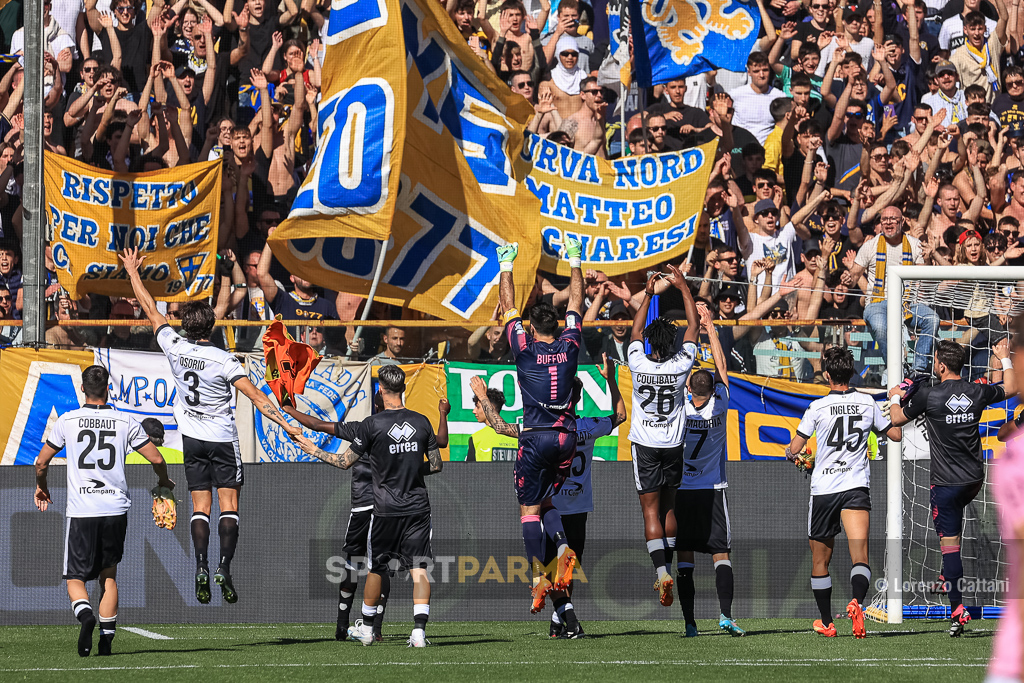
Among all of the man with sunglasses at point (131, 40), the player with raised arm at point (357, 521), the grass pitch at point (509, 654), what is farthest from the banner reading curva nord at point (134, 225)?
the player with raised arm at point (357, 521)

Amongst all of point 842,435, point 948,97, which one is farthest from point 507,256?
point 948,97

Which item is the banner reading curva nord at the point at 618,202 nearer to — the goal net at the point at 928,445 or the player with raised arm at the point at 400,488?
the goal net at the point at 928,445

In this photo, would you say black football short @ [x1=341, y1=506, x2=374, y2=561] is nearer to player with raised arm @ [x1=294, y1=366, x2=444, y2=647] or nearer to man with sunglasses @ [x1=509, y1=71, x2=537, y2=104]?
player with raised arm @ [x1=294, y1=366, x2=444, y2=647]

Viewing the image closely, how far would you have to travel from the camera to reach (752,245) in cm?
1382

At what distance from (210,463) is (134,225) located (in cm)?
451

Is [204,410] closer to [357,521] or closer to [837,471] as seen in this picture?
[357,521]

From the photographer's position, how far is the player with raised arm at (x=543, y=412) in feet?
28.7

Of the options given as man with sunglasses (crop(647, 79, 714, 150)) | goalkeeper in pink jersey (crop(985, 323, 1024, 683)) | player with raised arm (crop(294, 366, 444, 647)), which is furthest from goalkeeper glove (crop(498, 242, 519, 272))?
goalkeeper in pink jersey (crop(985, 323, 1024, 683))

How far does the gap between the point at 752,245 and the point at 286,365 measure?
21.3ft

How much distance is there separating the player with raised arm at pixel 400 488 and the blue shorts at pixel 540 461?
69 centimetres

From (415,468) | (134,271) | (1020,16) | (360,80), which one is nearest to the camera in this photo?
(415,468)

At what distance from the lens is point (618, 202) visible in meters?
13.9

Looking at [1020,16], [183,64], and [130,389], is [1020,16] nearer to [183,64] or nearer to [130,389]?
[183,64]

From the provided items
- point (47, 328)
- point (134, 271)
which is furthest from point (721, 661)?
point (47, 328)
